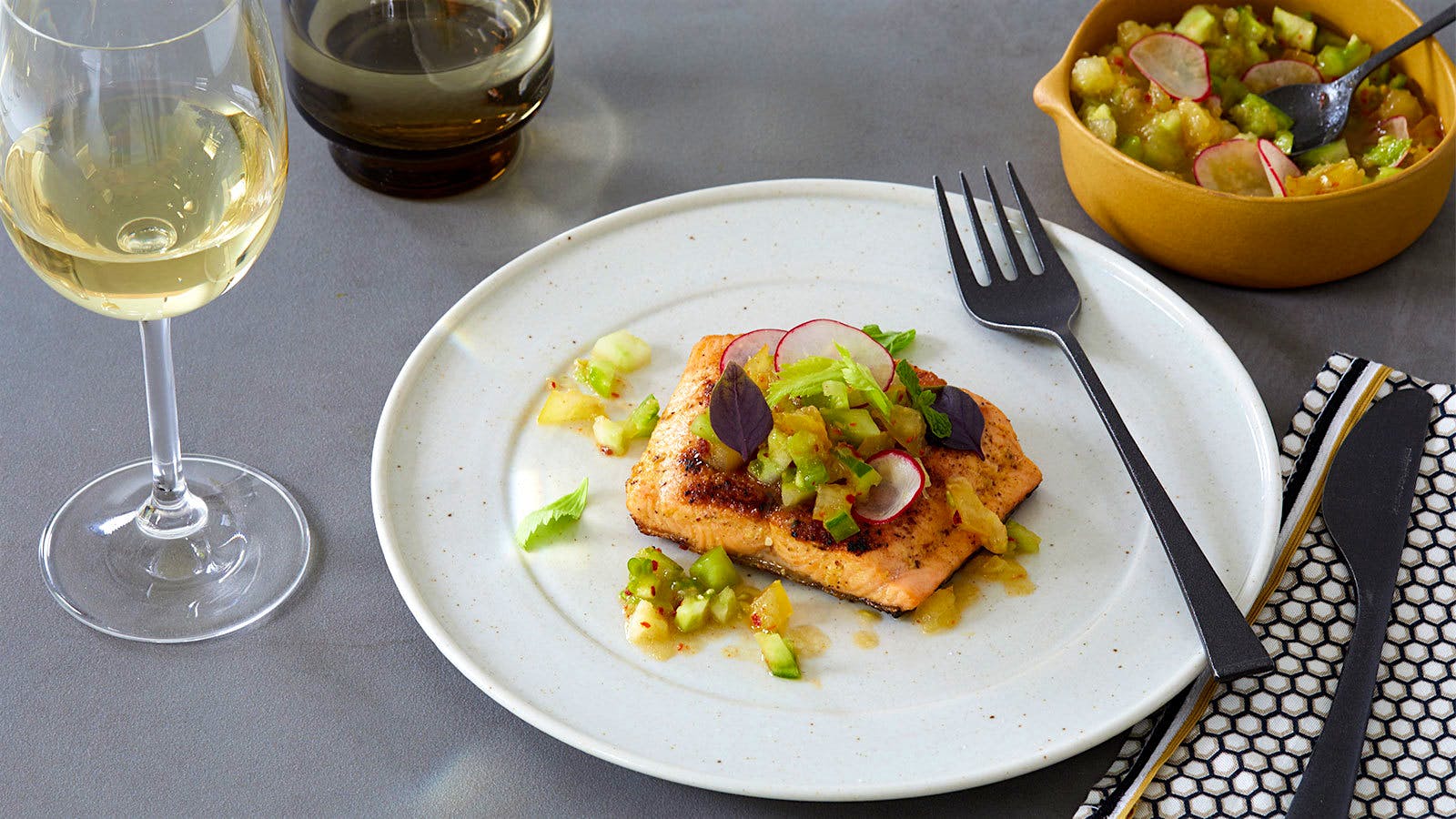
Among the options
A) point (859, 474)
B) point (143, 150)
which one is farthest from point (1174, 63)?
point (143, 150)

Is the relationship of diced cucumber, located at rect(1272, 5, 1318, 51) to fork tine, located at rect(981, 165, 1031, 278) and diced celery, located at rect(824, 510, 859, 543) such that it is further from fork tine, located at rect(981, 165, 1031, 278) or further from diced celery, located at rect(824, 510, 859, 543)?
diced celery, located at rect(824, 510, 859, 543)

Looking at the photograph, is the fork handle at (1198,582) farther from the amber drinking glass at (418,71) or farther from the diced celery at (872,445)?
the amber drinking glass at (418,71)

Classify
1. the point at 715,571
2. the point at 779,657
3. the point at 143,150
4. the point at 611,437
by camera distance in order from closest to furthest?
the point at 143,150 < the point at 779,657 < the point at 715,571 < the point at 611,437

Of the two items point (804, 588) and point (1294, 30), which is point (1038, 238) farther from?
point (804, 588)

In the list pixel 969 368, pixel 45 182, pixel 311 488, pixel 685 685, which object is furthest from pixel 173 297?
pixel 969 368

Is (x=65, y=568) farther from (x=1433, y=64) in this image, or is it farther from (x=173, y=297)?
(x=1433, y=64)

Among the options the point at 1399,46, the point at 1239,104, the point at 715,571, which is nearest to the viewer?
the point at 715,571

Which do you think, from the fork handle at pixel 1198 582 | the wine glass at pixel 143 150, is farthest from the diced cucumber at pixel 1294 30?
the wine glass at pixel 143 150

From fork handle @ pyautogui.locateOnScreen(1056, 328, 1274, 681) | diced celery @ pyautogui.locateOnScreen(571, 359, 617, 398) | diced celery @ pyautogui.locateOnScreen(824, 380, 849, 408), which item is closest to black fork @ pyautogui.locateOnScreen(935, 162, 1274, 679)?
fork handle @ pyautogui.locateOnScreen(1056, 328, 1274, 681)
